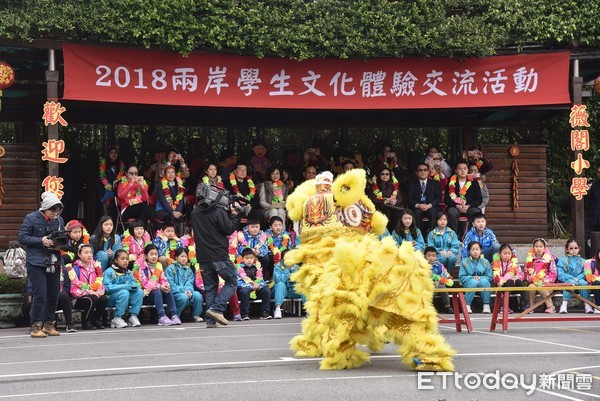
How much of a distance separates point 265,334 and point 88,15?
20.5 ft

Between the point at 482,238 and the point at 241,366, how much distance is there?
8.53 m

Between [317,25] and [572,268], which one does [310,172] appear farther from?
[572,268]

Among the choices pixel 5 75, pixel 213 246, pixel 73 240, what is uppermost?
pixel 5 75

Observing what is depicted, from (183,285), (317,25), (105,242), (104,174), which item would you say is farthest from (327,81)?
(105,242)

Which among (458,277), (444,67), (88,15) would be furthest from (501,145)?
(88,15)

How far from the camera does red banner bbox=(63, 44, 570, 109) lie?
16422 millimetres

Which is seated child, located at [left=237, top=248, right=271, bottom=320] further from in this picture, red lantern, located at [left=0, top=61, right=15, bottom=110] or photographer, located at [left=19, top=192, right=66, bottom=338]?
red lantern, located at [left=0, top=61, right=15, bottom=110]

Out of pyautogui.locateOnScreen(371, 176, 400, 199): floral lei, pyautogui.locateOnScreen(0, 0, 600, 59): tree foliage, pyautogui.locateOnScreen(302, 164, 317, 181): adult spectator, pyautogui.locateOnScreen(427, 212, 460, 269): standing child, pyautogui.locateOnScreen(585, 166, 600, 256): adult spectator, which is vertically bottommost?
pyautogui.locateOnScreen(427, 212, 460, 269): standing child

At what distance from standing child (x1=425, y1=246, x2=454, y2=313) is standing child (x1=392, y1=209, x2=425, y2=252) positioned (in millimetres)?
403

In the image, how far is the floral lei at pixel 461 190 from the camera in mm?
18438

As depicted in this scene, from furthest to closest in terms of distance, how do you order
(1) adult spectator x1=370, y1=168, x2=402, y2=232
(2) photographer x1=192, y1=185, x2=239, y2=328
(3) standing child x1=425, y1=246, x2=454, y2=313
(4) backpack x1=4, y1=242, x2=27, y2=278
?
1. (1) adult spectator x1=370, y1=168, x2=402, y2=232
2. (3) standing child x1=425, y1=246, x2=454, y2=313
3. (4) backpack x1=4, y1=242, x2=27, y2=278
4. (2) photographer x1=192, y1=185, x2=239, y2=328

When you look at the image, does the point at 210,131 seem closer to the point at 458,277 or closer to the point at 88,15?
the point at 88,15

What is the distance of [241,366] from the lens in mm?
9344

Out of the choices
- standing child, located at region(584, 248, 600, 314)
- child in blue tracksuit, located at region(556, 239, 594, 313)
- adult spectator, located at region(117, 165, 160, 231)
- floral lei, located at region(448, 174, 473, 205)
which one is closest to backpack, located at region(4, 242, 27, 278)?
adult spectator, located at region(117, 165, 160, 231)
